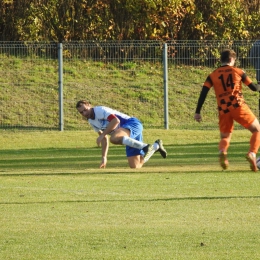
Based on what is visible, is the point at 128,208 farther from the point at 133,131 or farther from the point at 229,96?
the point at 133,131

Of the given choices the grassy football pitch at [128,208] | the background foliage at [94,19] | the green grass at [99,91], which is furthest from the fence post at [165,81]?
the grassy football pitch at [128,208]

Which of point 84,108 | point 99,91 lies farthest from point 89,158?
point 99,91

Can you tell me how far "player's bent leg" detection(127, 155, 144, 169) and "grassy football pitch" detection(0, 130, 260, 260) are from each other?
Answer: 21 cm

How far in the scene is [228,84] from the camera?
13.6 metres

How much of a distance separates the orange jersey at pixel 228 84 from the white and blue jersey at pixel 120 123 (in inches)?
99.1

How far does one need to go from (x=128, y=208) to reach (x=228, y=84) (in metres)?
3.24

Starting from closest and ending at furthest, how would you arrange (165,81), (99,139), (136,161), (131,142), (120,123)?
1. (99,139)
2. (131,142)
3. (136,161)
4. (120,123)
5. (165,81)

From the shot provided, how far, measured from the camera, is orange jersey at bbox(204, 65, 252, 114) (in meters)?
13.6

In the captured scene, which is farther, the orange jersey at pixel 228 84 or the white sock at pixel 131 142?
the white sock at pixel 131 142

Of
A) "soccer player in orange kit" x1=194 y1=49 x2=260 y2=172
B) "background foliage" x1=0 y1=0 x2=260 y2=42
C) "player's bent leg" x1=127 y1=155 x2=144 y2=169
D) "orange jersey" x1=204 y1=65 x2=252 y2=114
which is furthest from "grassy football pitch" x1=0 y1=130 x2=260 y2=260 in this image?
"background foliage" x1=0 y1=0 x2=260 y2=42

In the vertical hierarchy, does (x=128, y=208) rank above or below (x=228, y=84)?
below

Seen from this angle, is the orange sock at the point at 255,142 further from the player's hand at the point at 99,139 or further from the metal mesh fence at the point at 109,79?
the metal mesh fence at the point at 109,79

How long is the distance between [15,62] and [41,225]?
15472mm

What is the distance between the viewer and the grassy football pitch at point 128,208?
855cm
